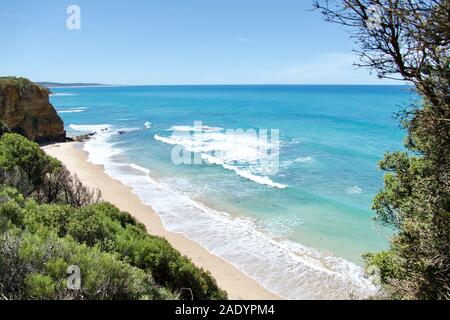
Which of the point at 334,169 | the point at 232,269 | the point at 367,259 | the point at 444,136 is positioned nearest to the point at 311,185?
the point at 334,169

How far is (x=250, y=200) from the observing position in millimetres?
24688

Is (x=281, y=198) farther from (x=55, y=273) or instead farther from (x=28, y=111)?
(x=28, y=111)

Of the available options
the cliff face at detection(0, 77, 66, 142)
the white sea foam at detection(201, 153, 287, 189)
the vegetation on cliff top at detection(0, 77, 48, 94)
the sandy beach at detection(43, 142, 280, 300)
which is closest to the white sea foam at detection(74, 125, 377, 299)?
the sandy beach at detection(43, 142, 280, 300)

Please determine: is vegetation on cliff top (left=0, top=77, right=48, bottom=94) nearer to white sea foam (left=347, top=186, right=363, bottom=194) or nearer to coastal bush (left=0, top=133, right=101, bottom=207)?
coastal bush (left=0, top=133, right=101, bottom=207)

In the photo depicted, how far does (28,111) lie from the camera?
4306 centimetres

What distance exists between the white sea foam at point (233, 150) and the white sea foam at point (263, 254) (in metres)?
7.86

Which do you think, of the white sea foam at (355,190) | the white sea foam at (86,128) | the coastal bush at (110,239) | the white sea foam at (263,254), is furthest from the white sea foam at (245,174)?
the white sea foam at (86,128)

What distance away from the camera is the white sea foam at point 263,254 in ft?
47.4

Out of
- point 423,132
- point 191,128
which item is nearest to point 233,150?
point 191,128

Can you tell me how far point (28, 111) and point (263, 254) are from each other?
1452 inches

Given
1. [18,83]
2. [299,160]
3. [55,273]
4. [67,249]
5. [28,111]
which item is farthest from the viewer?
[28,111]

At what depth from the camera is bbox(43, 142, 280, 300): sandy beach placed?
1432cm

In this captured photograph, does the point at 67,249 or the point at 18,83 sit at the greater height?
the point at 18,83

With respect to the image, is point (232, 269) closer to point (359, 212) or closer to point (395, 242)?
point (395, 242)
